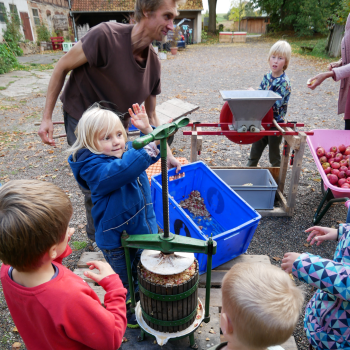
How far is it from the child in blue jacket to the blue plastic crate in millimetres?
675

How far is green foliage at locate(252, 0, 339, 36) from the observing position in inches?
874

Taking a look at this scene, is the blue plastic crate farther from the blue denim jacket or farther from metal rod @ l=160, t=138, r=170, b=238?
metal rod @ l=160, t=138, r=170, b=238

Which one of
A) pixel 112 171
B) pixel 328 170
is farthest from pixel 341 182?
pixel 112 171

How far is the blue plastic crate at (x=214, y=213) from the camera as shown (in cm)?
240

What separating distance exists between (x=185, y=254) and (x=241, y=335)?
68 cm

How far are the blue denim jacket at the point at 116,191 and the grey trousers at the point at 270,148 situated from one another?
102 inches

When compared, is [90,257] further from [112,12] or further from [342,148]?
[112,12]

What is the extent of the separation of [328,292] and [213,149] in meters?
4.37

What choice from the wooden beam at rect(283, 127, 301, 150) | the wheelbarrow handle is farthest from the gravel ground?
the wheelbarrow handle

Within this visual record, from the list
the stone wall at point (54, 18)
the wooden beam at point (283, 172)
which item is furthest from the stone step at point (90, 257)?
the stone wall at point (54, 18)

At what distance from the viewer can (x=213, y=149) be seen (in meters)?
5.59

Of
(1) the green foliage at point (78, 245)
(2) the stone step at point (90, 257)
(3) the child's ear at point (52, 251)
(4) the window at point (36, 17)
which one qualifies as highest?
(4) the window at point (36, 17)

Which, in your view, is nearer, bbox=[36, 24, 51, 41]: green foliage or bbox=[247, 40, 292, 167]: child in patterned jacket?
bbox=[247, 40, 292, 167]: child in patterned jacket

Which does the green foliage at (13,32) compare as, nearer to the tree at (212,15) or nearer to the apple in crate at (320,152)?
the tree at (212,15)
